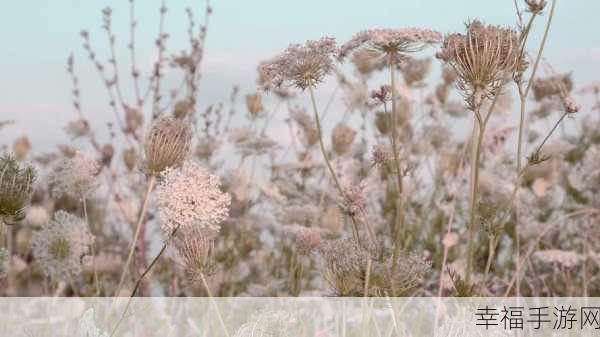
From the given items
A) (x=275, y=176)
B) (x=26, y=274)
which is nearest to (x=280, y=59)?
(x=275, y=176)

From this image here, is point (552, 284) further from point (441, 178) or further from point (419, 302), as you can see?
point (419, 302)

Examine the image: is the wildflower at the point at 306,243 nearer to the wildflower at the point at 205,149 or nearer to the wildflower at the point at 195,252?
the wildflower at the point at 195,252

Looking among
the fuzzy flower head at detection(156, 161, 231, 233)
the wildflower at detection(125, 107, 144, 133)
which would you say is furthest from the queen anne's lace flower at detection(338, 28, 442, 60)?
the wildflower at detection(125, 107, 144, 133)

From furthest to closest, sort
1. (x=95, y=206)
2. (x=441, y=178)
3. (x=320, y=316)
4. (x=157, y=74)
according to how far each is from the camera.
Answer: (x=95, y=206), (x=441, y=178), (x=157, y=74), (x=320, y=316)

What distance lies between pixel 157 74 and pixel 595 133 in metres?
3.25

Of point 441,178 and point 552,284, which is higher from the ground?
point 441,178

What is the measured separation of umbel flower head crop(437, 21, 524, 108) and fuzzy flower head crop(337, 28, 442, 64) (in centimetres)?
9

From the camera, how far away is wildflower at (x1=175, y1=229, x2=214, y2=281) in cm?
183

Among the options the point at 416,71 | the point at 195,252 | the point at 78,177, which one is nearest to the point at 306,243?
the point at 195,252

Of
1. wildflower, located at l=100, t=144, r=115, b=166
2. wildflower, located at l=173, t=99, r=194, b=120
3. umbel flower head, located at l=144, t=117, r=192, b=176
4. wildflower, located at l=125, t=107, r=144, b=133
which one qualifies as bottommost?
wildflower, located at l=100, t=144, r=115, b=166

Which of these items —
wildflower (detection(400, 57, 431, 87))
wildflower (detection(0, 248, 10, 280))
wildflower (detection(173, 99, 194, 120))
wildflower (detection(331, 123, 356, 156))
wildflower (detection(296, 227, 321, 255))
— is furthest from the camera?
wildflower (detection(400, 57, 431, 87))

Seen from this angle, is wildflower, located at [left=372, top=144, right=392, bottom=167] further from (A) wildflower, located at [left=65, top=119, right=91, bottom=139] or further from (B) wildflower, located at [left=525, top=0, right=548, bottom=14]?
(A) wildflower, located at [left=65, top=119, right=91, bottom=139]

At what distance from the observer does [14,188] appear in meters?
1.84

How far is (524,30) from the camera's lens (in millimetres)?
2008
